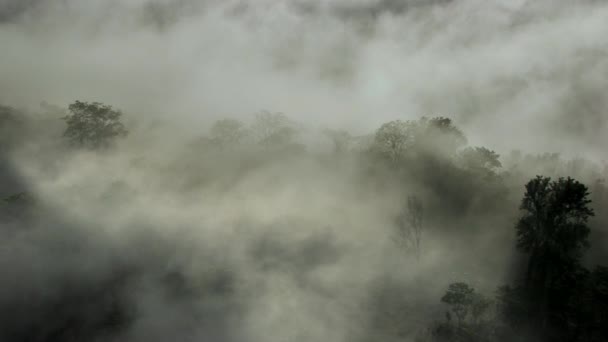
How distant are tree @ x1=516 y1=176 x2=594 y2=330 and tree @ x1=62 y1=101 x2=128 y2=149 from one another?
355 feet

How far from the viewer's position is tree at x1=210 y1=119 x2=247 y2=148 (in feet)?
401

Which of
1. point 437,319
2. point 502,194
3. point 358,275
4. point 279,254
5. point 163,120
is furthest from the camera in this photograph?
point 163,120

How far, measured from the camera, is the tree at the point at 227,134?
122 meters

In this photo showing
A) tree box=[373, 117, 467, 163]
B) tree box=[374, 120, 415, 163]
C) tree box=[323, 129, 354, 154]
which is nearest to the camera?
tree box=[373, 117, 467, 163]

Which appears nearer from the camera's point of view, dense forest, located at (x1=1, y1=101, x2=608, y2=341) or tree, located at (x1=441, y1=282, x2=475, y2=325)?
dense forest, located at (x1=1, y1=101, x2=608, y2=341)

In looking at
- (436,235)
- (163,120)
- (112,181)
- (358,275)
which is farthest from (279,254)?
(163,120)

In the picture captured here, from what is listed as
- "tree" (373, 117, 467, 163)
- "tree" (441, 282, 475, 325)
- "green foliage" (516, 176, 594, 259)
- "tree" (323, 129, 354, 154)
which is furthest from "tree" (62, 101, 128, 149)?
"green foliage" (516, 176, 594, 259)

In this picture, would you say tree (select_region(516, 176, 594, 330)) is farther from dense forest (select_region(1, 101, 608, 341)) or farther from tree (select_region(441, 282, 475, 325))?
tree (select_region(441, 282, 475, 325))

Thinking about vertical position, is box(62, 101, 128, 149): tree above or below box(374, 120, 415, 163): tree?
above

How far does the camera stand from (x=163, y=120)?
168 meters

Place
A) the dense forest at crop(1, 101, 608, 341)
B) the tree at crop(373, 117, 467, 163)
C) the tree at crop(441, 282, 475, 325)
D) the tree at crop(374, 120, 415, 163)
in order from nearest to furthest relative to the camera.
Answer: the dense forest at crop(1, 101, 608, 341) → the tree at crop(441, 282, 475, 325) → the tree at crop(373, 117, 467, 163) → the tree at crop(374, 120, 415, 163)

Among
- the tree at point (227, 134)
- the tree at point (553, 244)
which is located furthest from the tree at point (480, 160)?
the tree at point (227, 134)

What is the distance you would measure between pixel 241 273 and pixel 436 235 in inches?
1565

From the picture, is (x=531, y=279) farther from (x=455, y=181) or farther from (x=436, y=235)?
(x=455, y=181)
